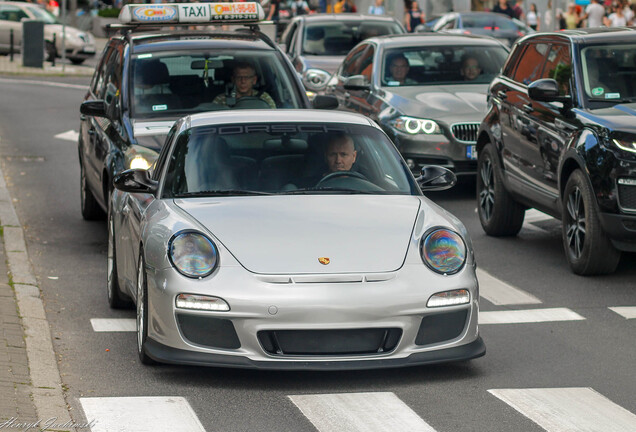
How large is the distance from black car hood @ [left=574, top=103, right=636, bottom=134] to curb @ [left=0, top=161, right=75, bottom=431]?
13.8 ft

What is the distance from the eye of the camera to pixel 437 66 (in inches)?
647

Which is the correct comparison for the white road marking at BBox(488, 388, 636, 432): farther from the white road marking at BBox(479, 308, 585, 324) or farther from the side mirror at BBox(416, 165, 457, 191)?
the white road marking at BBox(479, 308, 585, 324)

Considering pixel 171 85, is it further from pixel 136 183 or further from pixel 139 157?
pixel 136 183

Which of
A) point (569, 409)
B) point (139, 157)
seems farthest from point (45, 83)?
point (569, 409)

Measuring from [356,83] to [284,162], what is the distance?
26.0 ft

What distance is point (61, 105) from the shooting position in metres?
27.1

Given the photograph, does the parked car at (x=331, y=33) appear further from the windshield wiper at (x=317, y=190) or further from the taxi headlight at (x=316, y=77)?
the windshield wiper at (x=317, y=190)

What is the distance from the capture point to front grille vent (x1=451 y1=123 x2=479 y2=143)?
14.9m

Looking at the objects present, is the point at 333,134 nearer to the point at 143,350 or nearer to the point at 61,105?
the point at 143,350

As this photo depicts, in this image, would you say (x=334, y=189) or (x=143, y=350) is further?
(x=334, y=189)

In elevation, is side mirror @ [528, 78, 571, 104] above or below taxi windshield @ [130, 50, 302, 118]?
above

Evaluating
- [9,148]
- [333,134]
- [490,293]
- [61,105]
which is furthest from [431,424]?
[61,105]

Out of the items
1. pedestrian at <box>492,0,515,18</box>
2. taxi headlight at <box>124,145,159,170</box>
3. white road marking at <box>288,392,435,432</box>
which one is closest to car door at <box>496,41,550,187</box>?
taxi headlight at <box>124,145,159,170</box>

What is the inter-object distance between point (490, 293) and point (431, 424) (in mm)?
3658
